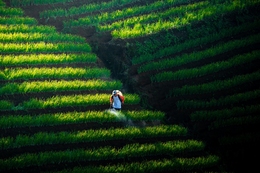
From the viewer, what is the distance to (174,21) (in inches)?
568

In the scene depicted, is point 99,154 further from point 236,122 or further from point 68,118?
point 236,122

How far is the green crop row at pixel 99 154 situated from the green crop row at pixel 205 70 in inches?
117

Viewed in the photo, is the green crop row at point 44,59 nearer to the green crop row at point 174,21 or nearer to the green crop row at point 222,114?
the green crop row at point 174,21

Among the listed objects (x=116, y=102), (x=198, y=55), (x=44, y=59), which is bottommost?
(x=116, y=102)

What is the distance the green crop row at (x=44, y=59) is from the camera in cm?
1155

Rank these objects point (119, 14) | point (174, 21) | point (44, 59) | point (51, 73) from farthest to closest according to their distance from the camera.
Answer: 1. point (119, 14)
2. point (174, 21)
3. point (44, 59)
4. point (51, 73)

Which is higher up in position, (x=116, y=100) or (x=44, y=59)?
(x=44, y=59)

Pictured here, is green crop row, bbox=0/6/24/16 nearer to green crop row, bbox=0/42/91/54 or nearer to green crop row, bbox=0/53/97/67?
green crop row, bbox=0/42/91/54

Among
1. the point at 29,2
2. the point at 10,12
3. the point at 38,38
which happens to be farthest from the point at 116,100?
the point at 29,2

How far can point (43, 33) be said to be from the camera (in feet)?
44.8

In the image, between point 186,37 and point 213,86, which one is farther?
point 186,37

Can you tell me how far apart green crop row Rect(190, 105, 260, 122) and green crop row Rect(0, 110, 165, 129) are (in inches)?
48.4

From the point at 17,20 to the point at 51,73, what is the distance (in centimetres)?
405

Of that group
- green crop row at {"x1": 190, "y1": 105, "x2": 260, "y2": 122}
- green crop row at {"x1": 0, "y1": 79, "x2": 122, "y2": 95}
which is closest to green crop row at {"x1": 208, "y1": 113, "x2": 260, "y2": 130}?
green crop row at {"x1": 190, "y1": 105, "x2": 260, "y2": 122}
